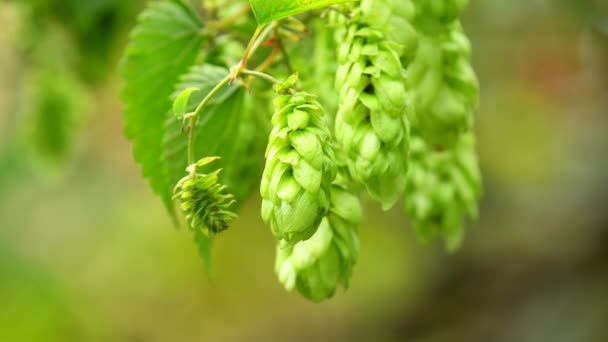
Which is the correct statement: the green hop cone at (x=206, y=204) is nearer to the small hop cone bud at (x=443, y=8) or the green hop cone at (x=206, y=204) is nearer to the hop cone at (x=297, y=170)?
the hop cone at (x=297, y=170)

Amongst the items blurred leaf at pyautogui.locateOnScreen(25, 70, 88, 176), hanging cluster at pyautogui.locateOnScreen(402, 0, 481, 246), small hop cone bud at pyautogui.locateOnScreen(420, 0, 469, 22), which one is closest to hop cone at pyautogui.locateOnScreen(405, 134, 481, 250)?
hanging cluster at pyautogui.locateOnScreen(402, 0, 481, 246)

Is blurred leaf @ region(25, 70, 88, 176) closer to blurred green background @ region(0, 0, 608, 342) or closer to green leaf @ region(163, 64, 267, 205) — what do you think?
green leaf @ region(163, 64, 267, 205)

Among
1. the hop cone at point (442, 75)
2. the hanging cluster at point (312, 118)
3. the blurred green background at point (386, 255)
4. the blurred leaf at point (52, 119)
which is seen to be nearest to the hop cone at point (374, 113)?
the hanging cluster at point (312, 118)

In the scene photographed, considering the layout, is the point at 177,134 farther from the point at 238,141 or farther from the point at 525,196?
the point at 525,196

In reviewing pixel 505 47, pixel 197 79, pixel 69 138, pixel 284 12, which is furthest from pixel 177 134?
pixel 505 47

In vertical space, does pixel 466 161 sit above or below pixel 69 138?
below

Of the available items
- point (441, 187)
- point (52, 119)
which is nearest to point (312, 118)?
point (441, 187)

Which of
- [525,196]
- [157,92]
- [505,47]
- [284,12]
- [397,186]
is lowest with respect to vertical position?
[397,186]
